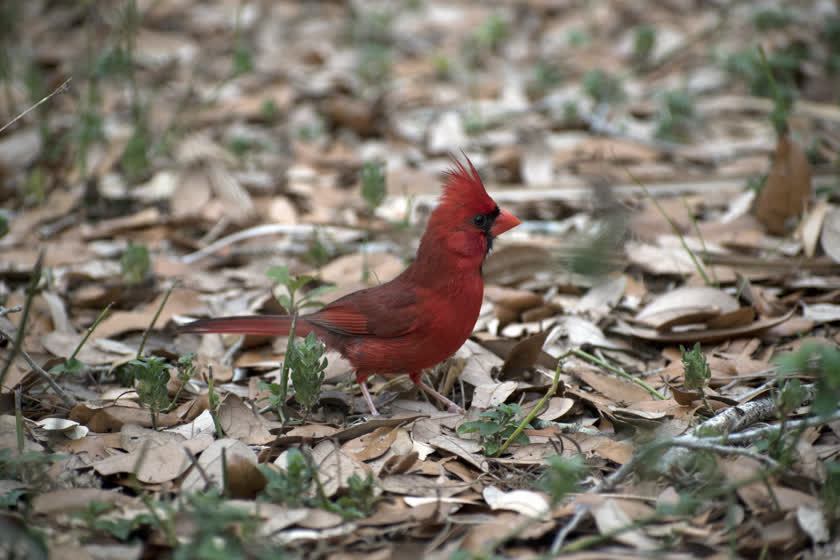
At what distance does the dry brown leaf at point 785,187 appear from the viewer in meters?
3.90

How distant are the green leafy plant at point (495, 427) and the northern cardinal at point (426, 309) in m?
0.32

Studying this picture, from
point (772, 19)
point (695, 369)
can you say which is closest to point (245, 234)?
point (695, 369)

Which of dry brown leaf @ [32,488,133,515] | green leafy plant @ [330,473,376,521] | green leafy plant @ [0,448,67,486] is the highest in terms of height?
green leafy plant @ [0,448,67,486]

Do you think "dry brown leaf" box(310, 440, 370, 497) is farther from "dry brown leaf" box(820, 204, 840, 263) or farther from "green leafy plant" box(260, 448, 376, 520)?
"dry brown leaf" box(820, 204, 840, 263)

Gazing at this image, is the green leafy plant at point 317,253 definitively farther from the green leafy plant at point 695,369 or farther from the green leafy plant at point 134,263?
the green leafy plant at point 695,369

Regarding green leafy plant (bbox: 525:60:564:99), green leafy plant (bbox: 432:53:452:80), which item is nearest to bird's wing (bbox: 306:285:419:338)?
green leafy plant (bbox: 525:60:564:99)

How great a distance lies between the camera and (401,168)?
5.19 metres

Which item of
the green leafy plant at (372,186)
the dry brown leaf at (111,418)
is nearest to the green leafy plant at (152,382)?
the dry brown leaf at (111,418)

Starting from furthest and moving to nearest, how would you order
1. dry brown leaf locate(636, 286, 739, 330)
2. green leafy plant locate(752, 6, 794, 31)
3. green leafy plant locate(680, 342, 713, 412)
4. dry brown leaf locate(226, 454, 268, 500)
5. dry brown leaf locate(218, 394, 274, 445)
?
green leafy plant locate(752, 6, 794, 31) < dry brown leaf locate(636, 286, 739, 330) < dry brown leaf locate(218, 394, 274, 445) < green leafy plant locate(680, 342, 713, 412) < dry brown leaf locate(226, 454, 268, 500)

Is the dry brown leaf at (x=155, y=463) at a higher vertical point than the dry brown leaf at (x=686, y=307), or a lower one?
higher

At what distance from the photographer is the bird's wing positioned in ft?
10.0

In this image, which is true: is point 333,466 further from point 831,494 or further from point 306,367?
point 831,494

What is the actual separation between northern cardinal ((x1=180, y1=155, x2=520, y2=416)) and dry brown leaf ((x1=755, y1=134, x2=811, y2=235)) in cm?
157

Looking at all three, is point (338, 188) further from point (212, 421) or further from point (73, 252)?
point (212, 421)
